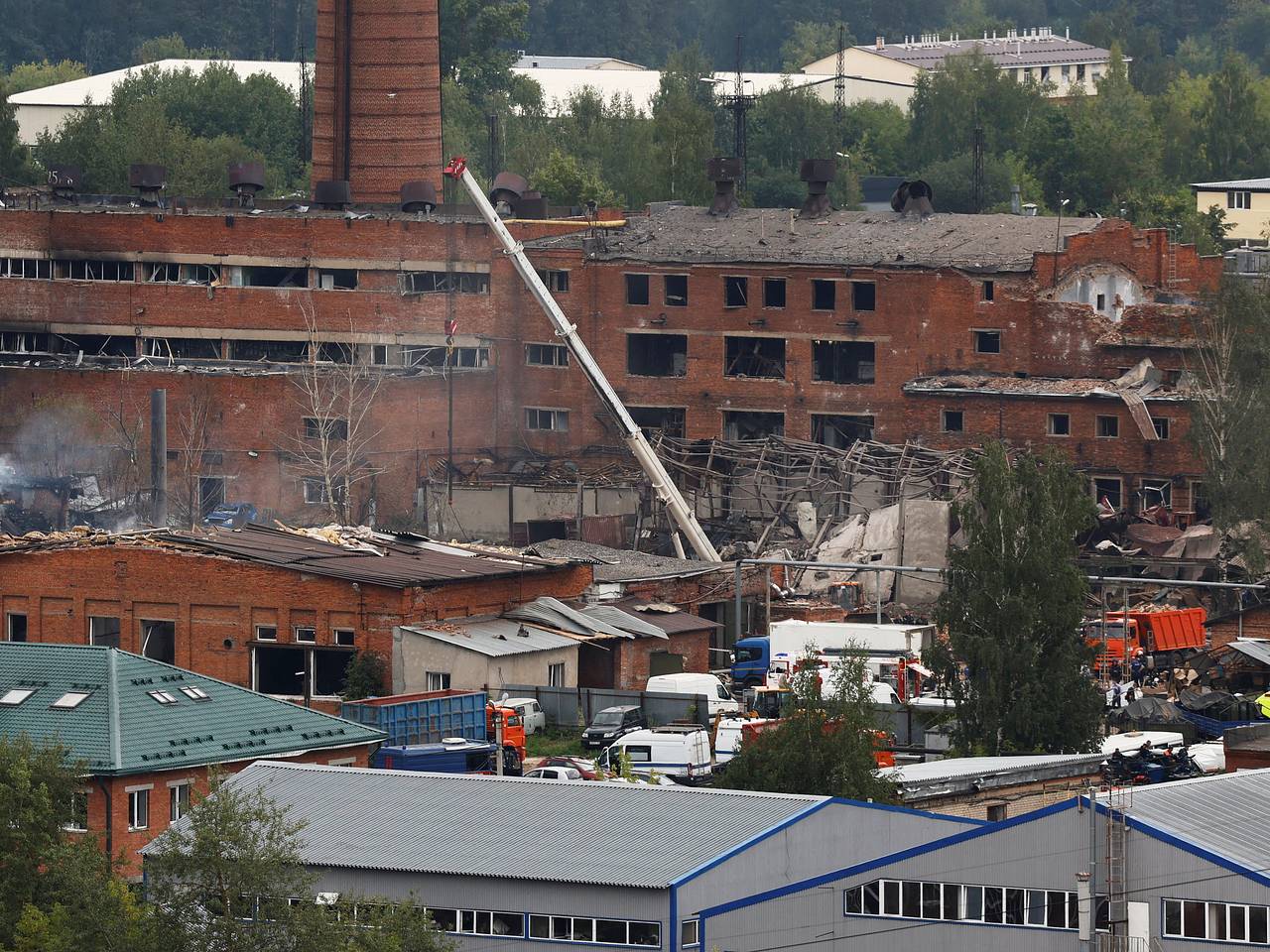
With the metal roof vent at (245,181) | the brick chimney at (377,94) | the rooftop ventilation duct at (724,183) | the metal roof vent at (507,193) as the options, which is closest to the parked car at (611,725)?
the rooftop ventilation duct at (724,183)

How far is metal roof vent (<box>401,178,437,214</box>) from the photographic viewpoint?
7888cm

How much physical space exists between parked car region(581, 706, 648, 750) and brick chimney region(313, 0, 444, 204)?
36.0m

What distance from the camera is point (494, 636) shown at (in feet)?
167

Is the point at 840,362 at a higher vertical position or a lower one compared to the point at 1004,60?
lower

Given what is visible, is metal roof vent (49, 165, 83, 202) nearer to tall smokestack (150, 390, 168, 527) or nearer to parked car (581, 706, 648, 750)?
tall smokestack (150, 390, 168, 527)

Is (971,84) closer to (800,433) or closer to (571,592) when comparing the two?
(800,433)

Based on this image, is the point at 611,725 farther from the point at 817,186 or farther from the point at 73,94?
the point at 73,94

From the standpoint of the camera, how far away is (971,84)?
122 meters

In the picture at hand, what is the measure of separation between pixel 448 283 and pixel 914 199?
13.1 metres

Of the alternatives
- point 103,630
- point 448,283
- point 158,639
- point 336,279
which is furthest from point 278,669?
point 336,279

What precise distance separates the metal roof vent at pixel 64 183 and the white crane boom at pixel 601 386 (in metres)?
15.5

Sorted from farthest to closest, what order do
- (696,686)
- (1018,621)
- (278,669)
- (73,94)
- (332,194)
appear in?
(73,94)
(332,194)
(278,669)
(696,686)
(1018,621)

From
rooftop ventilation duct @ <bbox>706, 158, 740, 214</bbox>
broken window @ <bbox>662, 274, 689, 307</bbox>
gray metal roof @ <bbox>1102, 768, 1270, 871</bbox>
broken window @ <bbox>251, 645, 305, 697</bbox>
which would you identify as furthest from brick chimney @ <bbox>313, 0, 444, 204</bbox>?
gray metal roof @ <bbox>1102, 768, 1270, 871</bbox>

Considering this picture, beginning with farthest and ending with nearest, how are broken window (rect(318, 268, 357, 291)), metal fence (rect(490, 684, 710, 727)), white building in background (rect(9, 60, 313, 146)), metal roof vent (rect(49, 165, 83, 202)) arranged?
white building in background (rect(9, 60, 313, 146)) < metal roof vent (rect(49, 165, 83, 202)) < broken window (rect(318, 268, 357, 291)) < metal fence (rect(490, 684, 710, 727))
